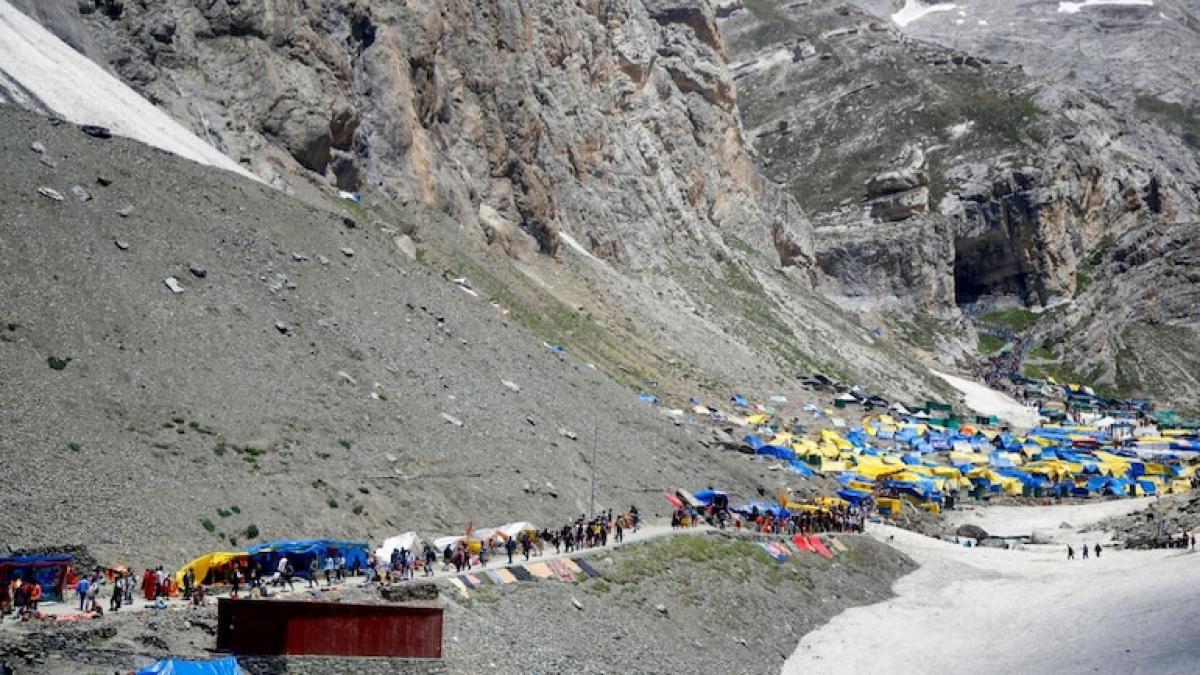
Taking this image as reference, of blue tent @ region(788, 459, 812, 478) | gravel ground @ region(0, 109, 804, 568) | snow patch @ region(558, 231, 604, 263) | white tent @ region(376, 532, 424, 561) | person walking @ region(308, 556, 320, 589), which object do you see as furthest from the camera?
snow patch @ region(558, 231, 604, 263)

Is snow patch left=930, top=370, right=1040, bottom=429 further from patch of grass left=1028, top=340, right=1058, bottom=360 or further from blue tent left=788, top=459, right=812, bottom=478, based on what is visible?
blue tent left=788, top=459, right=812, bottom=478

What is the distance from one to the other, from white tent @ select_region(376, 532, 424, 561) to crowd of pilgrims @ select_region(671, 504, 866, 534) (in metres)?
16.7

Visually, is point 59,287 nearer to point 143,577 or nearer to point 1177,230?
point 143,577

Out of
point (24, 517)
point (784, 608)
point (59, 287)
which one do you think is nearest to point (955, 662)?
point (784, 608)

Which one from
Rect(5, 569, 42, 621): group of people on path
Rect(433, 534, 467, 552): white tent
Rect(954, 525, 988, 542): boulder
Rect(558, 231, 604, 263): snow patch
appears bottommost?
Rect(954, 525, 988, 542): boulder

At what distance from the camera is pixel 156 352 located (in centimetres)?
4572

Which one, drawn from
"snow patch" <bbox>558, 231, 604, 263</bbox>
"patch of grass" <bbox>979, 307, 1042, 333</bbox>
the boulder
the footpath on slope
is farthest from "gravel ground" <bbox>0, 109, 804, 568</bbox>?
"patch of grass" <bbox>979, 307, 1042, 333</bbox>

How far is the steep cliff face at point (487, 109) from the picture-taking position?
3147 inches

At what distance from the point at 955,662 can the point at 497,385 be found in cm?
2312

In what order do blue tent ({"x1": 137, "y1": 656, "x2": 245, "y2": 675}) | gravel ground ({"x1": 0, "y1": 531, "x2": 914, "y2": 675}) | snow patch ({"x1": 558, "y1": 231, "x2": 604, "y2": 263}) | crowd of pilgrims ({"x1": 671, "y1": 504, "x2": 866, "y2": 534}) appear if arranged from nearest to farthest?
blue tent ({"x1": 137, "y1": 656, "x2": 245, "y2": 675})
gravel ground ({"x1": 0, "y1": 531, "x2": 914, "y2": 675})
crowd of pilgrims ({"x1": 671, "y1": 504, "x2": 866, "y2": 534})
snow patch ({"x1": 558, "y1": 231, "x2": 604, "y2": 263})

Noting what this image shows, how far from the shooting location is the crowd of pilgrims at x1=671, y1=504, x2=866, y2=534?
58.8 metres

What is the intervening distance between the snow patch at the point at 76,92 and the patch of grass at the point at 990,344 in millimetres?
126468

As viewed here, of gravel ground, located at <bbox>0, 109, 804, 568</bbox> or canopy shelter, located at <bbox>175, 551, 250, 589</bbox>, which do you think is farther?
gravel ground, located at <bbox>0, 109, 804, 568</bbox>

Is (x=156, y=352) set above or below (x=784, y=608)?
above
